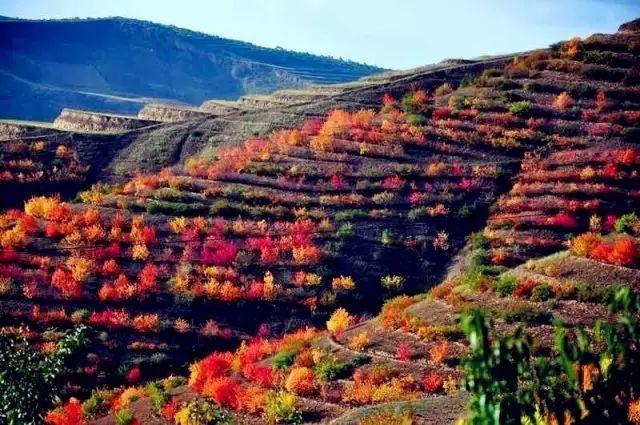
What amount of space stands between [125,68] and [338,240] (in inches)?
5470

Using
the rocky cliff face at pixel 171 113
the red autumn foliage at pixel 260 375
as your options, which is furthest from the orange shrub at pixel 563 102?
the red autumn foliage at pixel 260 375

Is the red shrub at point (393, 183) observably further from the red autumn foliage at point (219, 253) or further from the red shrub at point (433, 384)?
the red shrub at point (433, 384)

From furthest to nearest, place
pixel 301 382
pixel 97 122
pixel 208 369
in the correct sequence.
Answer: pixel 97 122 → pixel 208 369 → pixel 301 382

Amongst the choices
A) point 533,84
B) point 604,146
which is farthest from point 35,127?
point 604,146

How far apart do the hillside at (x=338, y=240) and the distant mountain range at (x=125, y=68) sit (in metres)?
84.9

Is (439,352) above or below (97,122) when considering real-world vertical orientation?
below

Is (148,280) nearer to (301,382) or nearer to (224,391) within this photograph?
(224,391)

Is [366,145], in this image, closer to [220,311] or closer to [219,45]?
[220,311]

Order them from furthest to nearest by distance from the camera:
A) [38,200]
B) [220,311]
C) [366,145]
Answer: [366,145]
[38,200]
[220,311]

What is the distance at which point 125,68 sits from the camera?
523 feet

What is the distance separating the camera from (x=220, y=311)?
32.0 meters

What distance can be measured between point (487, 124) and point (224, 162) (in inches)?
732

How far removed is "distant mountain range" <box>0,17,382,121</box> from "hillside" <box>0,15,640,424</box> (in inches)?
3344

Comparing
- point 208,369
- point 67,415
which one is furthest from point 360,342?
point 67,415
